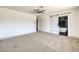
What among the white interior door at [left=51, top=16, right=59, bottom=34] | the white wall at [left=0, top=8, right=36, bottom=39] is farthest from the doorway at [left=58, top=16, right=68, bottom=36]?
the white wall at [left=0, top=8, right=36, bottom=39]

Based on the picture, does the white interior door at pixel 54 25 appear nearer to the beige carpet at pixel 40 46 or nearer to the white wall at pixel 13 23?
the white wall at pixel 13 23

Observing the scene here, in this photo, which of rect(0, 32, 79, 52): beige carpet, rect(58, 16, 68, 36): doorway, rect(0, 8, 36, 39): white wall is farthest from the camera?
rect(58, 16, 68, 36): doorway

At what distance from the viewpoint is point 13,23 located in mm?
8727

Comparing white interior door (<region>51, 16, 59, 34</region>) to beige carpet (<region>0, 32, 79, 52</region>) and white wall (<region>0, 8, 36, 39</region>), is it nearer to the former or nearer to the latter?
white wall (<region>0, 8, 36, 39</region>)

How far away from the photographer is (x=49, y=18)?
1112 centimetres

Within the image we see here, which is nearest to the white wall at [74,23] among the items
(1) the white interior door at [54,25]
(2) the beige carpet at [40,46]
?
(2) the beige carpet at [40,46]

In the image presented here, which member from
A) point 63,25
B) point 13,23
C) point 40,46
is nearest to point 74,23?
point 63,25

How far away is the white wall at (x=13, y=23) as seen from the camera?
25.3 ft

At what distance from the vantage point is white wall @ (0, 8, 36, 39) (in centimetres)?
770

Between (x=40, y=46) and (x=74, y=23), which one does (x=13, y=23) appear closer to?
(x=40, y=46)

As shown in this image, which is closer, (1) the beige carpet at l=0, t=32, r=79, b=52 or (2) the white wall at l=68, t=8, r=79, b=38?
(1) the beige carpet at l=0, t=32, r=79, b=52

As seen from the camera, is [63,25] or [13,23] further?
[63,25]
